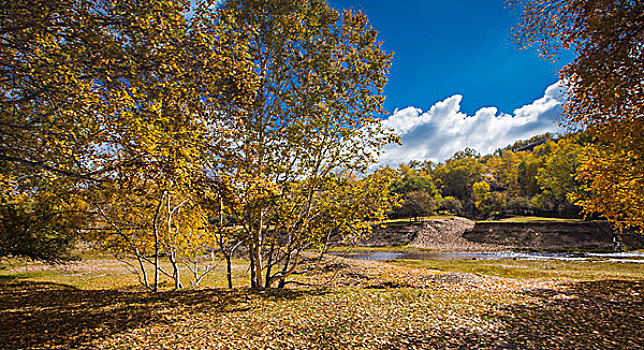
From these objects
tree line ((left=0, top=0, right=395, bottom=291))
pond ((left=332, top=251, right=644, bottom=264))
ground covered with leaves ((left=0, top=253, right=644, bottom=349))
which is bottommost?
pond ((left=332, top=251, right=644, bottom=264))

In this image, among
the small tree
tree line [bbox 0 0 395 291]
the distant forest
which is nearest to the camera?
tree line [bbox 0 0 395 291]

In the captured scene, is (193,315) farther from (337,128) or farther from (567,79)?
(567,79)

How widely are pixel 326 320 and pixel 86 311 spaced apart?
7681mm

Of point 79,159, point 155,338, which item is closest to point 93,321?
A: point 155,338

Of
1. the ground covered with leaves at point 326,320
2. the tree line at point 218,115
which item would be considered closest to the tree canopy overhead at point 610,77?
the tree line at point 218,115

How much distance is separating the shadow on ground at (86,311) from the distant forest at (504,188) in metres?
42.8

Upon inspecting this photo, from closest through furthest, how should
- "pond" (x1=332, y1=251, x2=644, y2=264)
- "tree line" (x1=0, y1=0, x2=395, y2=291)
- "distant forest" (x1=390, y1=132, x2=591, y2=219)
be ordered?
"tree line" (x1=0, y1=0, x2=395, y2=291), "pond" (x1=332, y1=251, x2=644, y2=264), "distant forest" (x1=390, y1=132, x2=591, y2=219)

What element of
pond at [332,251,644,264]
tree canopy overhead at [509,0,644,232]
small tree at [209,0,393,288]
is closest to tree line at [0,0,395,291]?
small tree at [209,0,393,288]

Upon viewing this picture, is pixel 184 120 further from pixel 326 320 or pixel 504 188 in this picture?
pixel 504 188

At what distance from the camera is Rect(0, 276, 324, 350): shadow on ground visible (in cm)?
732

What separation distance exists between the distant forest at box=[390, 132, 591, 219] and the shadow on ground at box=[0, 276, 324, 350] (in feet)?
140

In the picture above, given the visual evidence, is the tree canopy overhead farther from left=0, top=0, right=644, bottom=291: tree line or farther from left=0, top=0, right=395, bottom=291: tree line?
left=0, top=0, right=395, bottom=291: tree line

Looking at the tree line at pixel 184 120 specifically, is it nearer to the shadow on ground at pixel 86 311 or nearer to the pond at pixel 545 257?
the shadow on ground at pixel 86 311

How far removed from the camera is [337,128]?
508 inches
